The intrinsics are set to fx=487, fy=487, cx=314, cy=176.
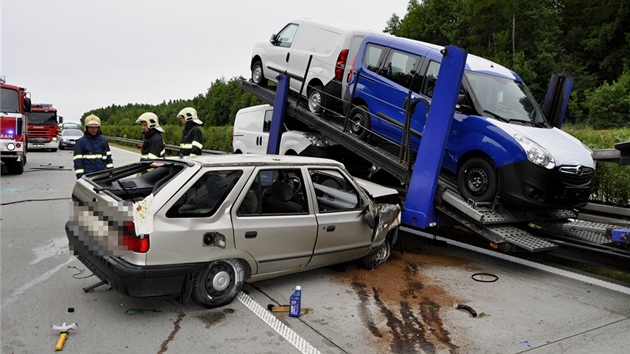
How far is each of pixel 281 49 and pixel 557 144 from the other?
221 inches

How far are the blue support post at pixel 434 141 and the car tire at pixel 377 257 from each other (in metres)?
0.48

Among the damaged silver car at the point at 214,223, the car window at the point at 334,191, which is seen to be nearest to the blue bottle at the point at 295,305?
the damaged silver car at the point at 214,223

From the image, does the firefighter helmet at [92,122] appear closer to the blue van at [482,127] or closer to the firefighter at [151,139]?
the firefighter at [151,139]

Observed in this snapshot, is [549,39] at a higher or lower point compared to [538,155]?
higher

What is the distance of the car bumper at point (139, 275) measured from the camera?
3.82 metres

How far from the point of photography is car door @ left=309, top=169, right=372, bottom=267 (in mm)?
5031

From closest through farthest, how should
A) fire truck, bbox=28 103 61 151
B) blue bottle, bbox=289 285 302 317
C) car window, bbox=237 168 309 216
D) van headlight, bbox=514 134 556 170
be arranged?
1. blue bottle, bbox=289 285 302 317
2. car window, bbox=237 168 309 216
3. van headlight, bbox=514 134 556 170
4. fire truck, bbox=28 103 61 151

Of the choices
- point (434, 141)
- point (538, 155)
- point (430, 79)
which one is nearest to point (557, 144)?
point (538, 155)

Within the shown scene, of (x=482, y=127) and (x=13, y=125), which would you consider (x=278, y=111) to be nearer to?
(x=482, y=127)

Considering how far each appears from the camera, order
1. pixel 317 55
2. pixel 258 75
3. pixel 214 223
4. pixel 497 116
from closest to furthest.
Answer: pixel 214 223
pixel 497 116
pixel 317 55
pixel 258 75

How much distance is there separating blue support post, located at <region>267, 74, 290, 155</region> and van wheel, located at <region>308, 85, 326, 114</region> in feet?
1.49

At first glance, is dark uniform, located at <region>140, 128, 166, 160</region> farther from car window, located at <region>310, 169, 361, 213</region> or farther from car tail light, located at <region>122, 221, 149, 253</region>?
car tail light, located at <region>122, 221, 149, 253</region>

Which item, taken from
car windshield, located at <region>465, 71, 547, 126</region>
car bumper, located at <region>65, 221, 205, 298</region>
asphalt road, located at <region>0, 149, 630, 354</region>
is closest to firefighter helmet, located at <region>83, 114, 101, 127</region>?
asphalt road, located at <region>0, 149, 630, 354</region>

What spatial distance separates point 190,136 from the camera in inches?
320
